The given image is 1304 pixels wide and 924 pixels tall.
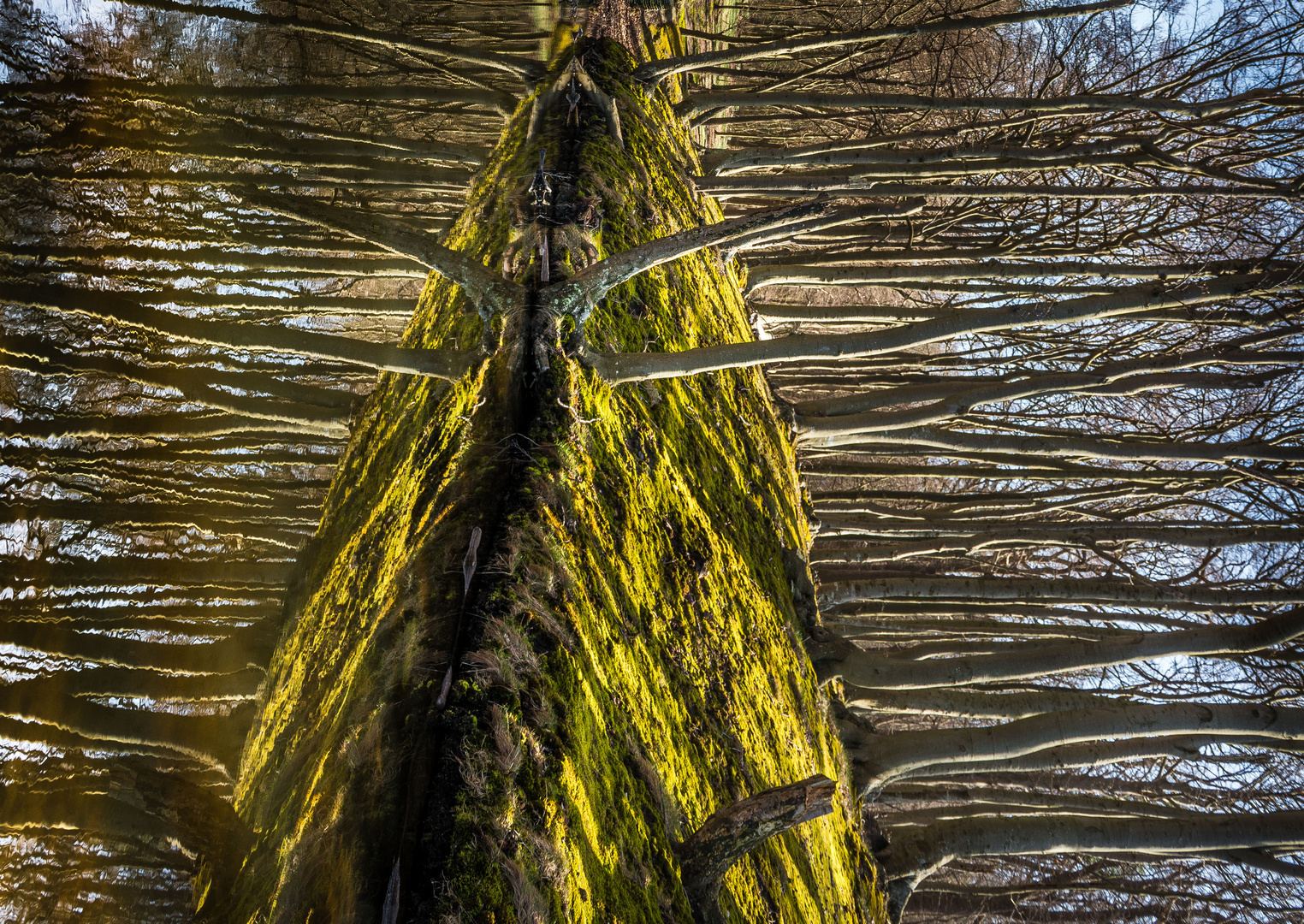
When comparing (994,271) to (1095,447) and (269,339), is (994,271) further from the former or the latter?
(269,339)

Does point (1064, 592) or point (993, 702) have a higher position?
point (1064, 592)

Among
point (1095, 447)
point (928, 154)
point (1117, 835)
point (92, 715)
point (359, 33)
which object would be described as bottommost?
point (1117, 835)

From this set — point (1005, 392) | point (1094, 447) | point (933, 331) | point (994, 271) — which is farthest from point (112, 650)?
point (1094, 447)

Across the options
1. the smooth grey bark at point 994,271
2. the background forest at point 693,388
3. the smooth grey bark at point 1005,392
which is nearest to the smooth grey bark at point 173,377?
the background forest at point 693,388

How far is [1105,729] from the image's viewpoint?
142 inches

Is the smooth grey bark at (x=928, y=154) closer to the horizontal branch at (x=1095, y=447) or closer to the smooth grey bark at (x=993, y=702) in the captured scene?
the horizontal branch at (x=1095, y=447)

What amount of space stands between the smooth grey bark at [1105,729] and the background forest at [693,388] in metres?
0.02

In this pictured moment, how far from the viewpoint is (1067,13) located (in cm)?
461

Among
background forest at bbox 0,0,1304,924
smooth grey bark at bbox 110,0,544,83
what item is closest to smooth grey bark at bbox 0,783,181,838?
background forest at bbox 0,0,1304,924

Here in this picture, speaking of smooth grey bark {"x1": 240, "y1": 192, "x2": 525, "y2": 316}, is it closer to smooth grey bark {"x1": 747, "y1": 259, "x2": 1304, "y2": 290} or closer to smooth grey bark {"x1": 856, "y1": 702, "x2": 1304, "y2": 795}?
smooth grey bark {"x1": 856, "y1": 702, "x2": 1304, "y2": 795}

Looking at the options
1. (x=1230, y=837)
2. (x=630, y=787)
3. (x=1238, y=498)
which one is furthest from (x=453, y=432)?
(x=1238, y=498)

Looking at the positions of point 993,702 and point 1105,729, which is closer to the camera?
point 1105,729

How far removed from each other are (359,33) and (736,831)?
14.1ft

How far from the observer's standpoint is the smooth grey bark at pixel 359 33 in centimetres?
421
